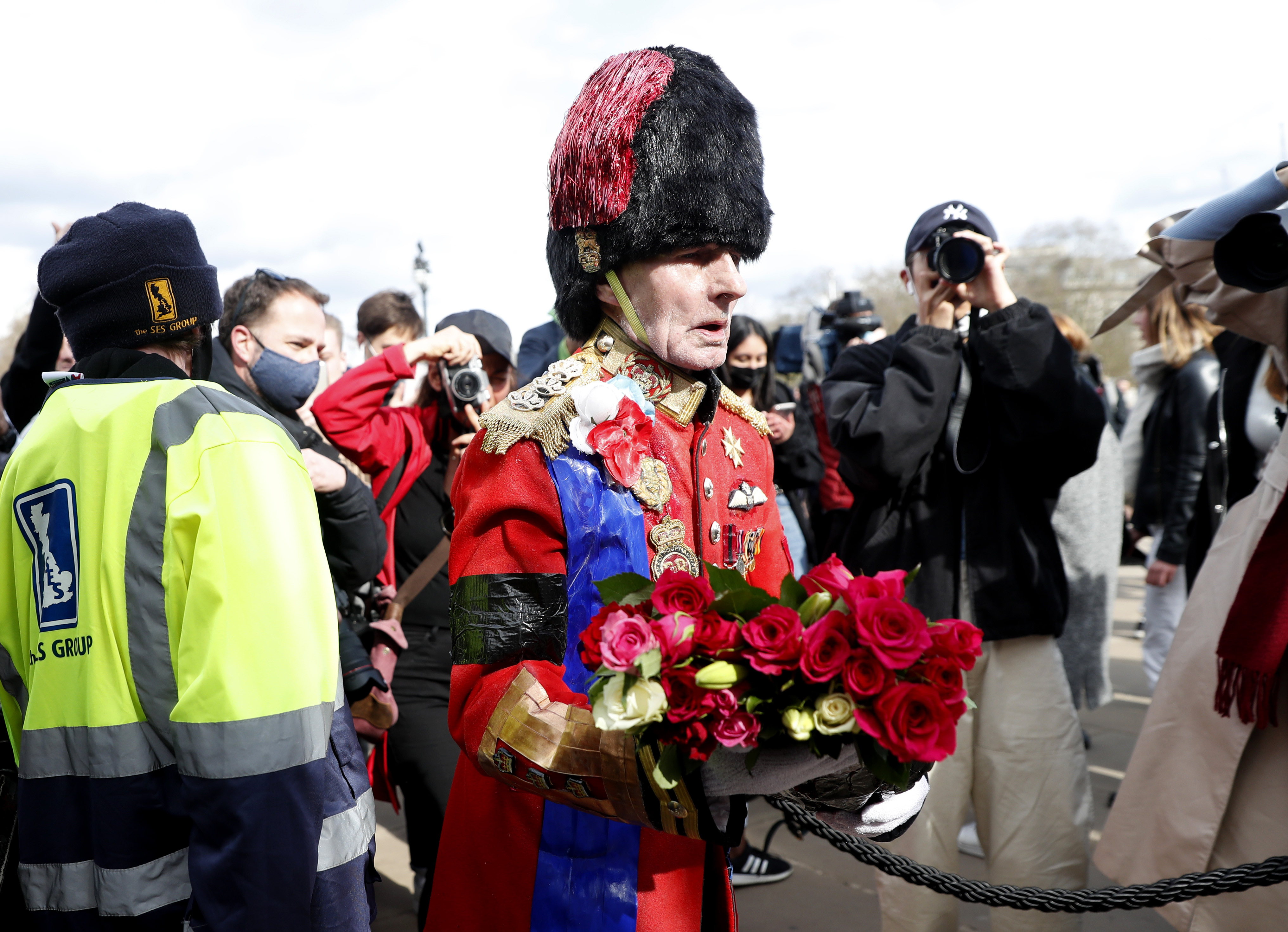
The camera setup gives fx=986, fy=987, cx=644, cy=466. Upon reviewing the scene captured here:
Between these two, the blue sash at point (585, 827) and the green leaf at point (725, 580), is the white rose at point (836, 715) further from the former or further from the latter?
the blue sash at point (585, 827)

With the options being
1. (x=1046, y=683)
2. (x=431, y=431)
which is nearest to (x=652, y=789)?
(x=1046, y=683)

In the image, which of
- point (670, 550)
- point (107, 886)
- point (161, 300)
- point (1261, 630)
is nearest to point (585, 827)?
point (670, 550)

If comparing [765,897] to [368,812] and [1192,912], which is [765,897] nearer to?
[1192,912]

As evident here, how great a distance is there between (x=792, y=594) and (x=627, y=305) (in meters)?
0.66

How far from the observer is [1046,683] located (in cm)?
280

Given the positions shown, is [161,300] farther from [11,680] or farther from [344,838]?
[344,838]

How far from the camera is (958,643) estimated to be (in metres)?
1.20

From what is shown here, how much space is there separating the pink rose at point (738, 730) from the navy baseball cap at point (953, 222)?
2.21 m

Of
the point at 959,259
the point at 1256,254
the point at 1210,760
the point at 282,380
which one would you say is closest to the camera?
the point at 1256,254

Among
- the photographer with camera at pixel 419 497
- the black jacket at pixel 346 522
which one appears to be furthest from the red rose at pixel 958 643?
the photographer with camera at pixel 419 497

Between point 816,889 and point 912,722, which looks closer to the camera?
point 912,722

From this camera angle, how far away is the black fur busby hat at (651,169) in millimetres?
1670

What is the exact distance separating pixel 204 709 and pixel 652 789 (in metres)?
0.73

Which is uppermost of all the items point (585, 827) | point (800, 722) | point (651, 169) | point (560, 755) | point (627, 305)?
point (651, 169)
